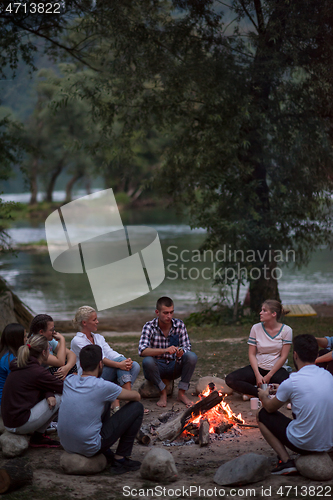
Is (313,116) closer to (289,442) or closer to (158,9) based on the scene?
(158,9)

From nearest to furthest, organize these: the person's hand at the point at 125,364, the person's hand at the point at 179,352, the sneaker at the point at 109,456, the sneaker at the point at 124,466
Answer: the sneaker at the point at 124,466
the sneaker at the point at 109,456
the person's hand at the point at 125,364
the person's hand at the point at 179,352

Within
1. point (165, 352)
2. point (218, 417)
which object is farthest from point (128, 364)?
point (218, 417)

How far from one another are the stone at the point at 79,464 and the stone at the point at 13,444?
0.42m

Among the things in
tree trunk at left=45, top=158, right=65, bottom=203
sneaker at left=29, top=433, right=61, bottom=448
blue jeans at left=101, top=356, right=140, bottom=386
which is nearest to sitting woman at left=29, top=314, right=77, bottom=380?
blue jeans at left=101, top=356, right=140, bottom=386

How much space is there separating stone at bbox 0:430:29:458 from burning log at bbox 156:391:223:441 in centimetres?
115

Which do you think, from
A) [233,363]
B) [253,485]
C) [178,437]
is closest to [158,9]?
[233,363]

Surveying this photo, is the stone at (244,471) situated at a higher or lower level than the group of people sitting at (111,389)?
lower

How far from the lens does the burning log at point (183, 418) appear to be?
4430mm

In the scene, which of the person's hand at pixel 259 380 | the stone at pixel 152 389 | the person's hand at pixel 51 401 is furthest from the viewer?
the stone at pixel 152 389

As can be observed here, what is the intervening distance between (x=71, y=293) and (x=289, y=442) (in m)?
13.0

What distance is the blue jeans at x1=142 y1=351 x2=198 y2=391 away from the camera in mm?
5262

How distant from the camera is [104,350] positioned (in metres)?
4.98

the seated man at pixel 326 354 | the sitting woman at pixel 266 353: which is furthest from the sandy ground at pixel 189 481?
the seated man at pixel 326 354

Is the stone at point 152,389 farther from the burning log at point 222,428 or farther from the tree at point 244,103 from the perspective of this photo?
the tree at point 244,103
